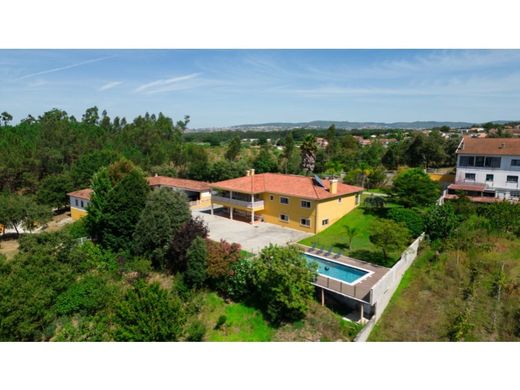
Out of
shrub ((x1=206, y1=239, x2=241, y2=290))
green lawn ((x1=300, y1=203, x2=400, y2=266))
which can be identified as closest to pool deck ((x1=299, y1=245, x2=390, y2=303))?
green lawn ((x1=300, y1=203, x2=400, y2=266))

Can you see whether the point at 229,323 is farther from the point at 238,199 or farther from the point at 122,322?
the point at 238,199

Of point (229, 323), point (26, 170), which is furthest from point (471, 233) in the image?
point (26, 170)

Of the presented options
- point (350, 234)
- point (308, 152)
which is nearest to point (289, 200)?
point (350, 234)

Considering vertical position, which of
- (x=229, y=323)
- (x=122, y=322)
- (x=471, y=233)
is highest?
(x=471, y=233)

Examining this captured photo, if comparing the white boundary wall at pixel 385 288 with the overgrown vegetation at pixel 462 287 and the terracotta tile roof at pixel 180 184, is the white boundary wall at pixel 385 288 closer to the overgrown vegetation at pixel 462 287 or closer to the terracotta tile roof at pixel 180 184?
the overgrown vegetation at pixel 462 287

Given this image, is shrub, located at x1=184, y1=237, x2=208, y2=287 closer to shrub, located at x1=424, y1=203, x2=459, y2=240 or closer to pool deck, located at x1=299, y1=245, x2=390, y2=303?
pool deck, located at x1=299, y1=245, x2=390, y2=303

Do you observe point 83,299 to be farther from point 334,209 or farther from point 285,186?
point 334,209
